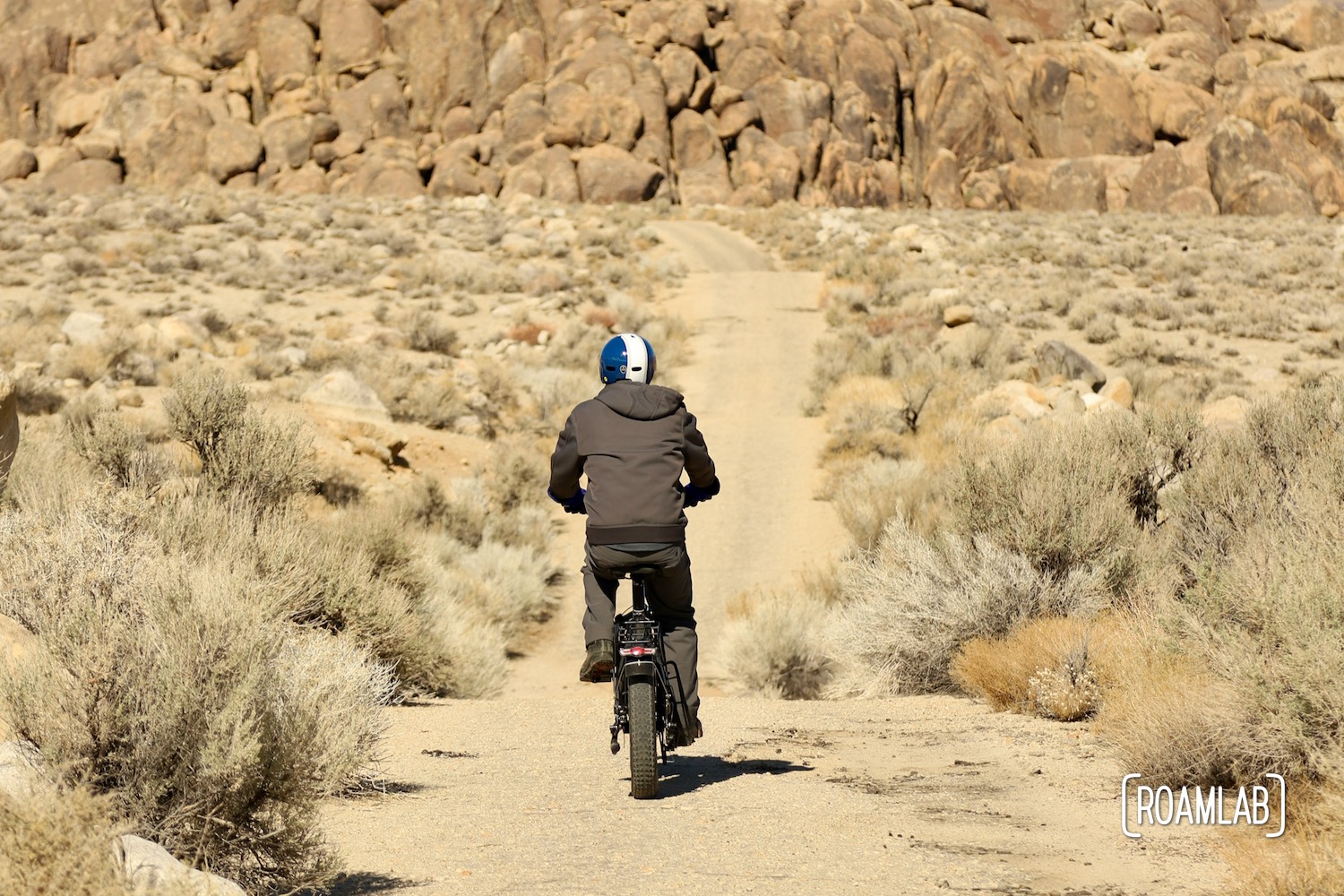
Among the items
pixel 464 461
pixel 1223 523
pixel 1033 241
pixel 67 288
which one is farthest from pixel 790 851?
pixel 1033 241

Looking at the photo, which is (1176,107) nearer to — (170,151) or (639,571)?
(170,151)

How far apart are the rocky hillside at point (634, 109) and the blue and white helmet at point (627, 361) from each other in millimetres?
45537

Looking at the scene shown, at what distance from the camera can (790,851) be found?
459 cm

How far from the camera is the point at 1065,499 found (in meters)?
8.96

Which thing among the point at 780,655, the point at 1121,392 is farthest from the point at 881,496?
the point at 1121,392

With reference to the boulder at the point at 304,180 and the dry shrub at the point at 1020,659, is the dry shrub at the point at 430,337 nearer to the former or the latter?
the dry shrub at the point at 1020,659

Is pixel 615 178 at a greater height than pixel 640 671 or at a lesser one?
greater

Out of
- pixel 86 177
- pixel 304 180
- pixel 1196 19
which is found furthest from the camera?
pixel 1196 19

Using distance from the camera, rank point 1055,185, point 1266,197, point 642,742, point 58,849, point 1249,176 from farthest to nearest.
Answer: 1. point 1055,185
2. point 1249,176
3. point 1266,197
4. point 642,742
5. point 58,849

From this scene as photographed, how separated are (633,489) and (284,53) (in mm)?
54452

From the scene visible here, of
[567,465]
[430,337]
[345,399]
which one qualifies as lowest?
[345,399]

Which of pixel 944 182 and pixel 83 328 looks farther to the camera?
pixel 944 182

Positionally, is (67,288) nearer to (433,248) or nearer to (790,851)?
(433,248)

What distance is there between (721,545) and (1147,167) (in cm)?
4413
